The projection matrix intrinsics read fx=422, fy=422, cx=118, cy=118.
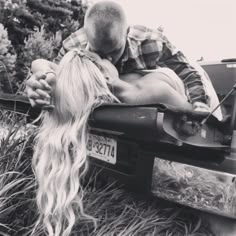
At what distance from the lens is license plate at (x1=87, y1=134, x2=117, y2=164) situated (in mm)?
2416

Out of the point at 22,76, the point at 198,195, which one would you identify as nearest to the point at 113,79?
the point at 198,195

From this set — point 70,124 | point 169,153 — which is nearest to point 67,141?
point 70,124

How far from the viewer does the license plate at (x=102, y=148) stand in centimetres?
242

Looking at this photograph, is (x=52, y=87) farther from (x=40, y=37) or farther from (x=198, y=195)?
(x=40, y=37)

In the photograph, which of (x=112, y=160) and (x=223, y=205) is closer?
(x=223, y=205)

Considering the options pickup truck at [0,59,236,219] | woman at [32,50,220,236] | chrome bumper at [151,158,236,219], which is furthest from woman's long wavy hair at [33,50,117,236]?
chrome bumper at [151,158,236,219]

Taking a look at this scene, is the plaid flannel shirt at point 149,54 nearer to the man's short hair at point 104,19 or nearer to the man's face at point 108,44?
the man's face at point 108,44

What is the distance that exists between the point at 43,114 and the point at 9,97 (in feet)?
1.60

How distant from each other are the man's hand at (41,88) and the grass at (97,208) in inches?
16.7

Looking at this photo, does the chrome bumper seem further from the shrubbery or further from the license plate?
the shrubbery

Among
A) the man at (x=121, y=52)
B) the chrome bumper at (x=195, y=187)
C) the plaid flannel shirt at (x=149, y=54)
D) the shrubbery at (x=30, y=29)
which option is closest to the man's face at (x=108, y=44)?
the man at (x=121, y=52)

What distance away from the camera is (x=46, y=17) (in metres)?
5.86

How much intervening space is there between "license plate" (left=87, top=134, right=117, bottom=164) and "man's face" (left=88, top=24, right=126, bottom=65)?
0.47 metres

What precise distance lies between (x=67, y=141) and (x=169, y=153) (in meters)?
0.55
